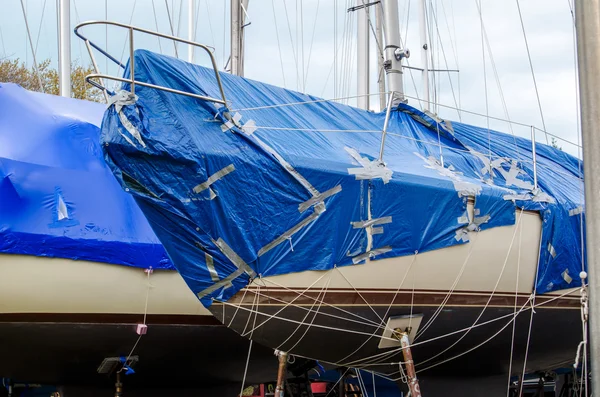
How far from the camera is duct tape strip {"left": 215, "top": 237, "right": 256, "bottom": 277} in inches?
253

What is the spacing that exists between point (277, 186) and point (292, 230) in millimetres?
410

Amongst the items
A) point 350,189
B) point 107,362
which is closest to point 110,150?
point 350,189

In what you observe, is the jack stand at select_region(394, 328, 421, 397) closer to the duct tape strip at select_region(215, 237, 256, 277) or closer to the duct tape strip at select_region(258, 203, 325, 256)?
the duct tape strip at select_region(258, 203, 325, 256)

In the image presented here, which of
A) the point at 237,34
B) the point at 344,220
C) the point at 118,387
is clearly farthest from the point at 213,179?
the point at 237,34

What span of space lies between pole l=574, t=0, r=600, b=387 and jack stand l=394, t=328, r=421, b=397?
2160 mm

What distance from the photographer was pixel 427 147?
8711 mm

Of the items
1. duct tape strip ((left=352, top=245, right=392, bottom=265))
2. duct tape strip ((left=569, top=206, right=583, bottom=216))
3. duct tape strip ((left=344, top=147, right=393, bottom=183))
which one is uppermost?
duct tape strip ((left=344, top=147, right=393, bottom=183))

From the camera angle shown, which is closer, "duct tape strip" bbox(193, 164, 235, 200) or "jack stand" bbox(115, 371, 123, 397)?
"duct tape strip" bbox(193, 164, 235, 200)

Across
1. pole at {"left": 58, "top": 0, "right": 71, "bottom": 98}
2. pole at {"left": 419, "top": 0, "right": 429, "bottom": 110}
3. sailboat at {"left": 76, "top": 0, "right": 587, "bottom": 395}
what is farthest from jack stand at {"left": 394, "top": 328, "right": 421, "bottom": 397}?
pole at {"left": 419, "top": 0, "right": 429, "bottom": 110}

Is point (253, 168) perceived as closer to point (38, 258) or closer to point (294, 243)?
point (294, 243)

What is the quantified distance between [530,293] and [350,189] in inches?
109

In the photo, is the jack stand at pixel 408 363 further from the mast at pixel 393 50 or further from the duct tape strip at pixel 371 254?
the mast at pixel 393 50

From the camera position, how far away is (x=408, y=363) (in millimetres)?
7254

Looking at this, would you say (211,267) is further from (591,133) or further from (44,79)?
(44,79)
